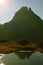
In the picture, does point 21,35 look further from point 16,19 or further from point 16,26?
point 16,19

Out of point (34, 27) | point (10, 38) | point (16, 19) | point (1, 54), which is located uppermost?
point (16, 19)

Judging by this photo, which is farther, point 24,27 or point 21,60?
point 24,27

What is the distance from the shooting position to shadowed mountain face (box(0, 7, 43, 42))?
111819 millimetres

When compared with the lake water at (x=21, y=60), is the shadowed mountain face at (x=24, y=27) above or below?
above

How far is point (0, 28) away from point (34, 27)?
2325 centimetres

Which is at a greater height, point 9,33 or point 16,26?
point 16,26

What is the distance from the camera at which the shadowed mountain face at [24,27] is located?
111819 millimetres

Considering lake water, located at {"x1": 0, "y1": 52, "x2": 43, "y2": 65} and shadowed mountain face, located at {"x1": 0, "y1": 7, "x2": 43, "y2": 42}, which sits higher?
shadowed mountain face, located at {"x1": 0, "y1": 7, "x2": 43, "y2": 42}

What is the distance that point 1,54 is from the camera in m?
50.9

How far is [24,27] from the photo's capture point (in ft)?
418

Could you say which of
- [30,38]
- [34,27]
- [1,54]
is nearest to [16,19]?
[34,27]

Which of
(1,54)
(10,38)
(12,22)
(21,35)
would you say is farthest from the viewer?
(12,22)

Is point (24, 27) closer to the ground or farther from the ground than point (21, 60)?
farther from the ground

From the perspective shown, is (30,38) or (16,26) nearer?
(30,38)
